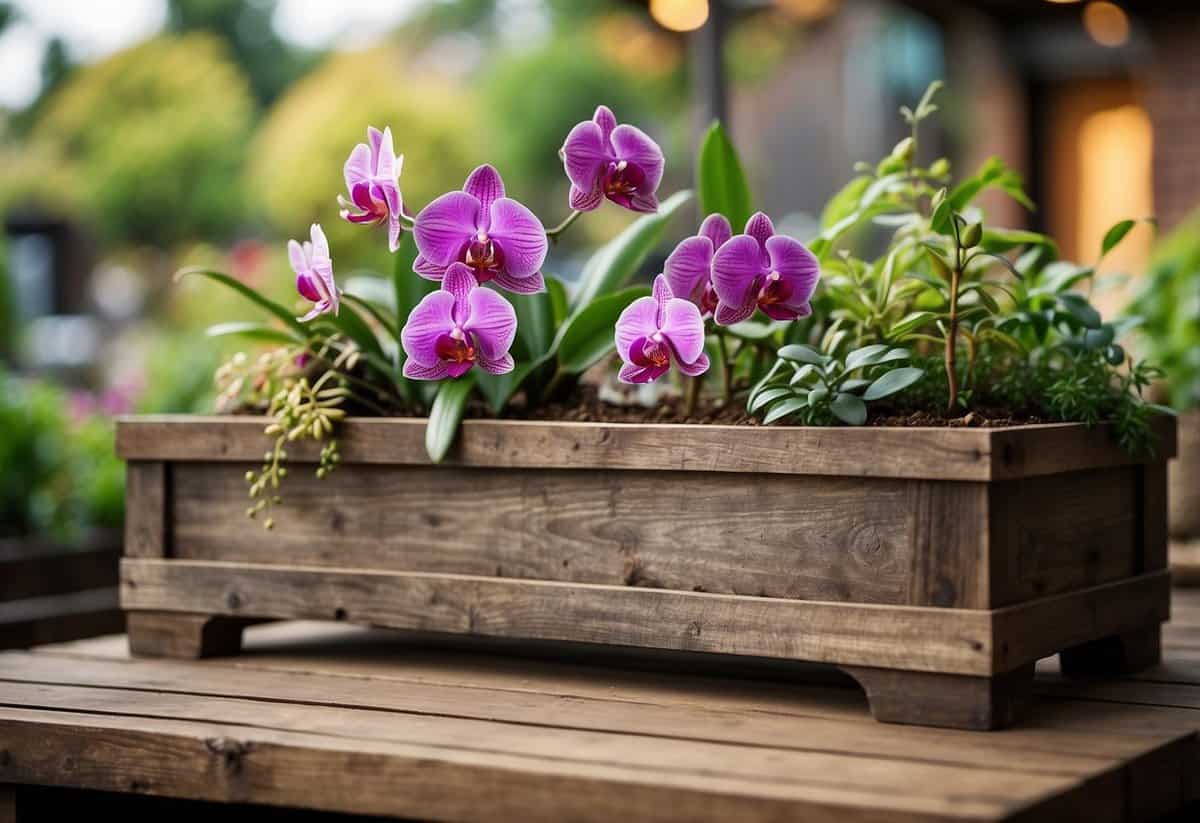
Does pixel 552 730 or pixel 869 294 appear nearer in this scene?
pixel 552 730

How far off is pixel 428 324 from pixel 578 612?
318 mm

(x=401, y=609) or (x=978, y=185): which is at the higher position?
(x=978, y=185)

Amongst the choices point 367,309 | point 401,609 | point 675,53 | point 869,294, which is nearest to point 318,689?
point 401,609

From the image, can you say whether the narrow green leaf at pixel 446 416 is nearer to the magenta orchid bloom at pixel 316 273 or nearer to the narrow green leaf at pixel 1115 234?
the magenta orchid bloom at pixel 316 273

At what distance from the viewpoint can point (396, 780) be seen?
117 cm

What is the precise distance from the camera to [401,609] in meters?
1.54

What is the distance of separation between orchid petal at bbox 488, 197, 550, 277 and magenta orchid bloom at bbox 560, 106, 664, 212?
5 cm

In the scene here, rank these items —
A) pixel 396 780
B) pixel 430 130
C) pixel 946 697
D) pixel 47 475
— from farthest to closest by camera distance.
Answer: pixel 430 130
pixel 47 475
pixel 946 697
pixel 396 780

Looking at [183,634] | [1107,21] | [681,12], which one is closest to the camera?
[183,634]

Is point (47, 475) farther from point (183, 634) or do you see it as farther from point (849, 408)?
point (849, 408)

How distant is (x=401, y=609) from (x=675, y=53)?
64.4 feet

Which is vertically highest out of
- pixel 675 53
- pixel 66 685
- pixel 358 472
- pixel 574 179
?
pixel 675 53

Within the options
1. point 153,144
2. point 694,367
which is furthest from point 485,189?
point 153,144

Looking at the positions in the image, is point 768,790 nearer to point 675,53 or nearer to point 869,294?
point 869,294
